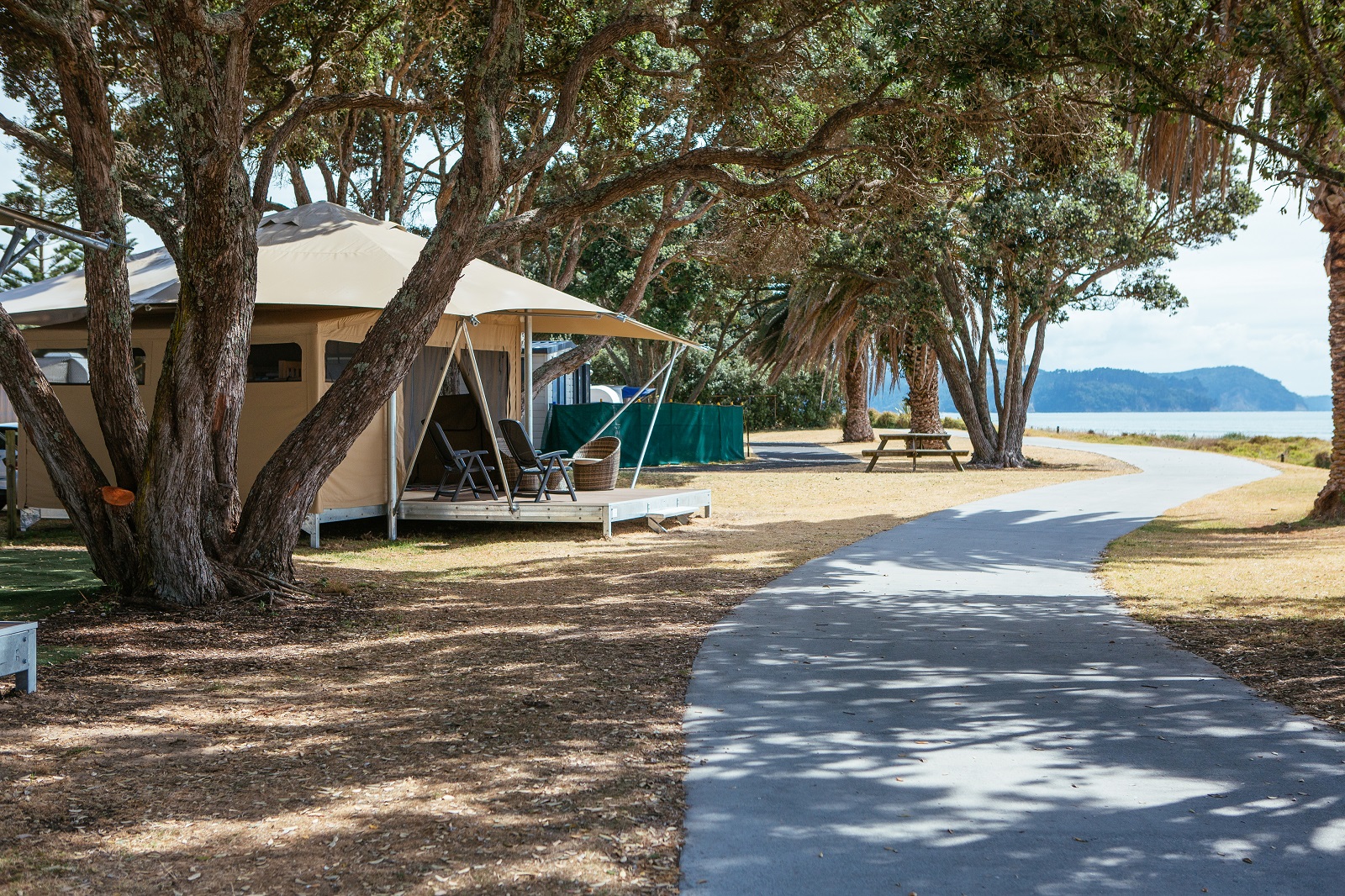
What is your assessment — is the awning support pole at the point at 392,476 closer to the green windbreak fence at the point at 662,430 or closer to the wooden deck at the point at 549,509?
the wooden deck at the point at 549,509

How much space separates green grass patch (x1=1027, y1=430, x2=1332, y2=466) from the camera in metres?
27.2

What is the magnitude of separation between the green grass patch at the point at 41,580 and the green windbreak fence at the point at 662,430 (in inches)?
509

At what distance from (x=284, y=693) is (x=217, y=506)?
8.72 ft

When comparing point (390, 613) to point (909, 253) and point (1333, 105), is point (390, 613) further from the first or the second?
point (909, 253)

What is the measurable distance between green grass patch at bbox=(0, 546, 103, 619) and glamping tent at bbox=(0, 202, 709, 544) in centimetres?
203

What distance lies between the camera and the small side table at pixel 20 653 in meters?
4.84

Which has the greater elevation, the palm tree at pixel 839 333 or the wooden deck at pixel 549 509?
the palm tree at pixel 839 333

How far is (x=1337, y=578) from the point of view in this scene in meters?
8.34

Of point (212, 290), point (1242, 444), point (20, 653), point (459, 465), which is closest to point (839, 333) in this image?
point (1242, 444)

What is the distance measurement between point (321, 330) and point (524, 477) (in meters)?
A: 2.96

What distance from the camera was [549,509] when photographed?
39.1ft

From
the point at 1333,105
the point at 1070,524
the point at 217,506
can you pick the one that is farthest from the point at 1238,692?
the point at 1070,524

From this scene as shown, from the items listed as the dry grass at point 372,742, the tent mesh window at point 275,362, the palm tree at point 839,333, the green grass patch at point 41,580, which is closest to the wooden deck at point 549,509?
the tent mesh window at point 275,362

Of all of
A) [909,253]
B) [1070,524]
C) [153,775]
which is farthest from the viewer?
[909,253]
